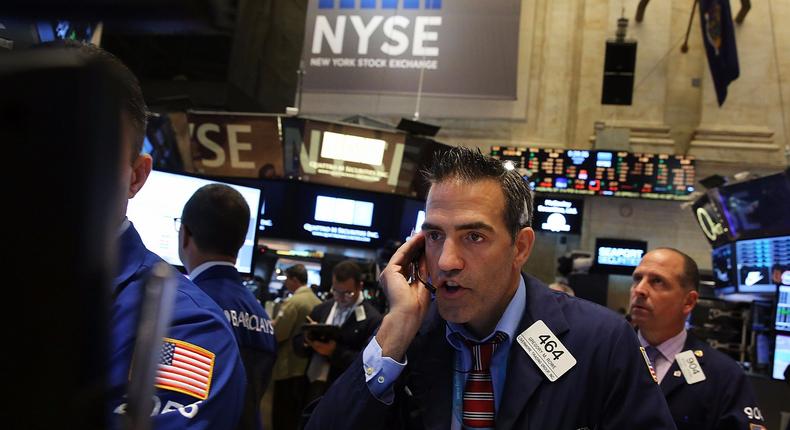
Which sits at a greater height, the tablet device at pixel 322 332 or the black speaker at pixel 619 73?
the black speaker at pixel 619 73

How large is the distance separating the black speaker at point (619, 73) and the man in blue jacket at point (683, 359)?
1065 cm

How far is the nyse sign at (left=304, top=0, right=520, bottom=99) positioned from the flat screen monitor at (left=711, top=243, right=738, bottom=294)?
451 centimetres

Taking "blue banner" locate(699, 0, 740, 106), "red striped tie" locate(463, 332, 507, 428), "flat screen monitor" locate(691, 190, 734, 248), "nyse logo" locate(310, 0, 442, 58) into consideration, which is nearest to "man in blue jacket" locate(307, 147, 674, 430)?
"red striped tie" locate(463, 332, 507, 428)

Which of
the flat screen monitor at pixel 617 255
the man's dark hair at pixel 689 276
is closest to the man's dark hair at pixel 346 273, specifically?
the man's dark hair at pixel 689 276

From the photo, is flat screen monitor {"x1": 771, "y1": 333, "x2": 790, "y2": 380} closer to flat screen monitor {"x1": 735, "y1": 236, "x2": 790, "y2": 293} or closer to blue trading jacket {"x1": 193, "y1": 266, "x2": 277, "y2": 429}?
flat screen monitor {"x1": 735, "y1": 236, "x2": 790, "y2": 293}

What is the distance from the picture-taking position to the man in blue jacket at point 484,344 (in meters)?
1.58

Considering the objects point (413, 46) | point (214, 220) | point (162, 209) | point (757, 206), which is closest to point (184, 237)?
point (214, 220)

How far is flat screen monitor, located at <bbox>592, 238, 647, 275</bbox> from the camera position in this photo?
13438mm

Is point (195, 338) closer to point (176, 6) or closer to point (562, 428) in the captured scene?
point (562, 428)

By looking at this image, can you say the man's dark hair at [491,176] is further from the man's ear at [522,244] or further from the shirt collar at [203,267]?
the shirt collar at [203,267]

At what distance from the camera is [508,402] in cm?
158

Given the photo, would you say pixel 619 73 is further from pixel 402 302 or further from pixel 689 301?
pixel 402 302

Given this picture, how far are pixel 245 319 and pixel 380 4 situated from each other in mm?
11234

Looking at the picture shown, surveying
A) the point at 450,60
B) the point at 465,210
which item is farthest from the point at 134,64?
the point at 465,210
